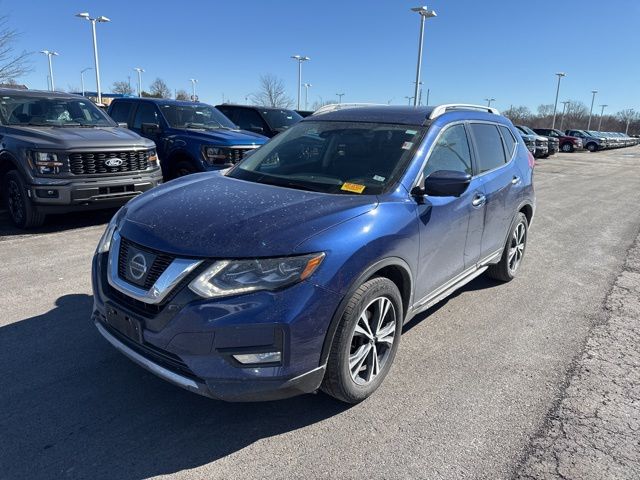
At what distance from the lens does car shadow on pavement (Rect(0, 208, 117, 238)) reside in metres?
6.85

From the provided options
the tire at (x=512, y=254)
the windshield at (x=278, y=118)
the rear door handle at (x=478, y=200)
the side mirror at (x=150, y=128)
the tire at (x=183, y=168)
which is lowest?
the tire at (x=512, y=254)

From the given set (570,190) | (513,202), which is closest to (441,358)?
(513,202)

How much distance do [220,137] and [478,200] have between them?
18.2ft

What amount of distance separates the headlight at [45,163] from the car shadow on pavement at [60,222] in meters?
0.91

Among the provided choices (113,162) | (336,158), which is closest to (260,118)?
(113,162)

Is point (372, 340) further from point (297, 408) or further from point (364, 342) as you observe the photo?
point (297, 408)

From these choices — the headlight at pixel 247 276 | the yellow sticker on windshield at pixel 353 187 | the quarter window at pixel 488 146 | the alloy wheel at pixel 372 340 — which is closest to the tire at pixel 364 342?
the alloy wheel at pixel 372 340

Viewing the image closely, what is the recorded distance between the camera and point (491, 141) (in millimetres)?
4734

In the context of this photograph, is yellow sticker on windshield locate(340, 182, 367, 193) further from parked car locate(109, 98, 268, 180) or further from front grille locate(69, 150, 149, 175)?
parked car locate(109, 98, 268, 180)

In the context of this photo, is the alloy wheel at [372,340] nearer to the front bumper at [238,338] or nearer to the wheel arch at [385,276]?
the wheel arch at [385,276]

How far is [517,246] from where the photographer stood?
5.52 metres

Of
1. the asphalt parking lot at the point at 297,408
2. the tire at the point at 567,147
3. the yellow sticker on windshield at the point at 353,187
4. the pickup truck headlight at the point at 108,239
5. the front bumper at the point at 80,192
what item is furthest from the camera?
the tire at the point at 567,147

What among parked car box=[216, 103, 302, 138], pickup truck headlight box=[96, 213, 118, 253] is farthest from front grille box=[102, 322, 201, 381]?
parked car box=[216, 103, 302, 138]

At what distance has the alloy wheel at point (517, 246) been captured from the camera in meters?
5.34
